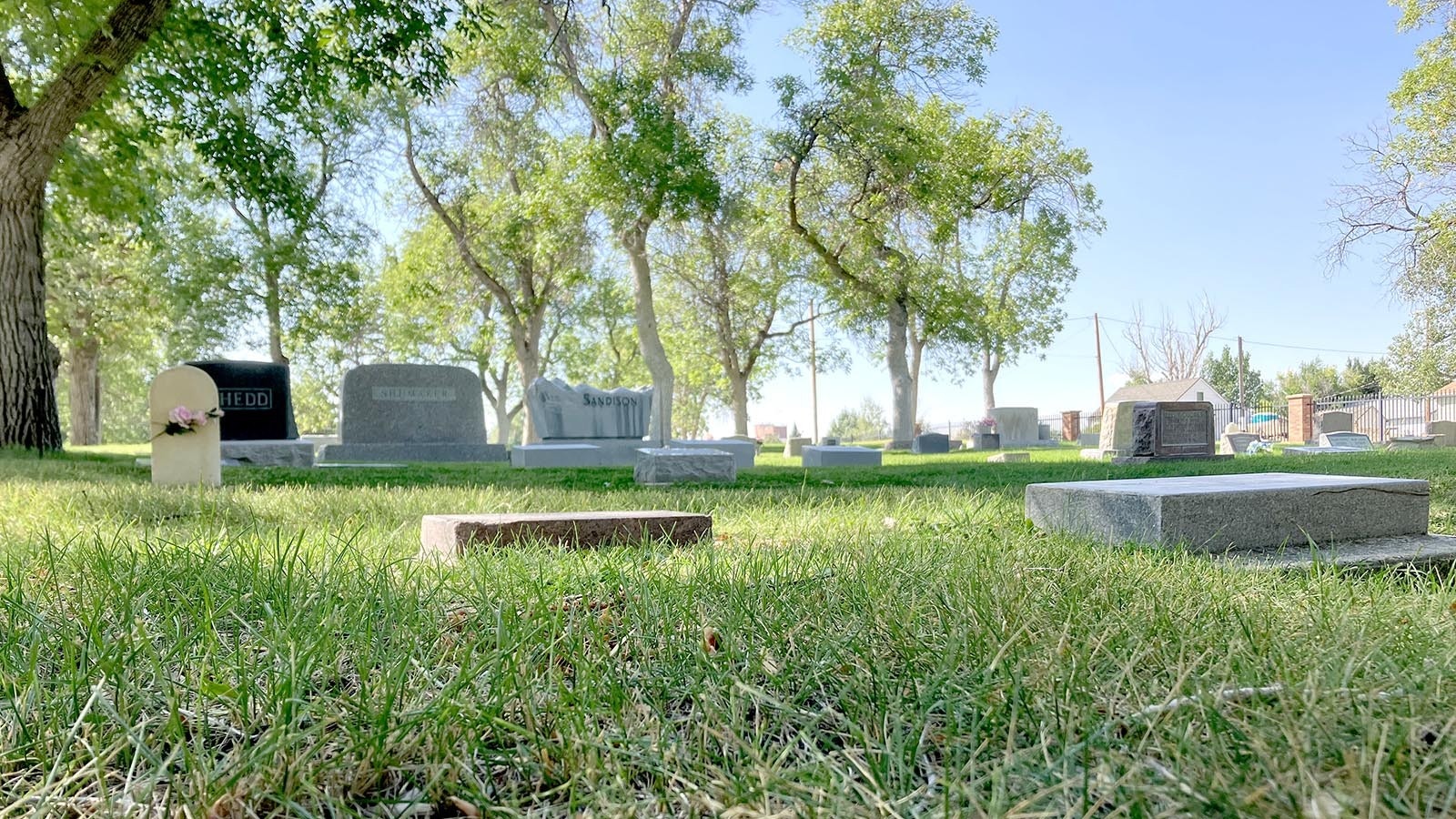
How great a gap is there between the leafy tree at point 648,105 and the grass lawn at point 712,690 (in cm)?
1335

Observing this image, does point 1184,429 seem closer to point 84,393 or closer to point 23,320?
point 23,320

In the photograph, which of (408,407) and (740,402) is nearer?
(408,407)

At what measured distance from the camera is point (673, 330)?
31.9 m

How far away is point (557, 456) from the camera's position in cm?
1337

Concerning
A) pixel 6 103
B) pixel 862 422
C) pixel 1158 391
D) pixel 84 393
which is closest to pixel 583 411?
pixel 6 103

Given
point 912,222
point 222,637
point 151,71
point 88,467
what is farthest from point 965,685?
point 912,222

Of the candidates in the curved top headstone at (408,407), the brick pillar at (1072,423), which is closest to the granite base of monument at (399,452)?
the curved top headstone at (408,407)

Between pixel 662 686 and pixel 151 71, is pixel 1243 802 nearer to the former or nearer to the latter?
pixel 662 686

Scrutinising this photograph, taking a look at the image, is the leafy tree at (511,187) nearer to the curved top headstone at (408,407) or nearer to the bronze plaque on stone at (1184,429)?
the curved top headstone at (408,407)

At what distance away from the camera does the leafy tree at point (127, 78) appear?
8.66m

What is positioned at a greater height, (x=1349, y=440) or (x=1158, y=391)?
(x=1158, y=391)

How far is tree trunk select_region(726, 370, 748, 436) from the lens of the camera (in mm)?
27578

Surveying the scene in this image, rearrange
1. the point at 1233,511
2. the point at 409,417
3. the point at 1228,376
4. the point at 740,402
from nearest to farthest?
the point at 1233,511
the point at 409,417
the point at 740,402
the point at 1228,376

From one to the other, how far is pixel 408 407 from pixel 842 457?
7578 millimetres
